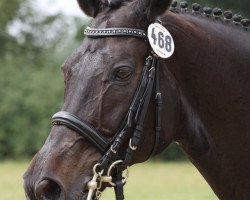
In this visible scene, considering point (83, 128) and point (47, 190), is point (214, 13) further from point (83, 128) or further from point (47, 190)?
point (47, 190)

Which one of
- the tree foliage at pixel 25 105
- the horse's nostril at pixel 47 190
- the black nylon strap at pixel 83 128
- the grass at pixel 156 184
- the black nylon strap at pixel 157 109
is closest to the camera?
the horse's nostril at pixel 47 190

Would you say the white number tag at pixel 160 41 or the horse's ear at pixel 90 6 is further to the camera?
the horse's ear at pixel 90 6

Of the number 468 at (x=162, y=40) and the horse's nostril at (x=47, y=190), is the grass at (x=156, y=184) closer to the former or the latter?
the number 468 at (x=162, y=40)

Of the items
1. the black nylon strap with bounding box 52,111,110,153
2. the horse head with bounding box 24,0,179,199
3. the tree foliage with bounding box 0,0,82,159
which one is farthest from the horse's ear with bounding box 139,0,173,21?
the tree foliage with bounding box 0,0,82,159

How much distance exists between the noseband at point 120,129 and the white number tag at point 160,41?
0.05 m

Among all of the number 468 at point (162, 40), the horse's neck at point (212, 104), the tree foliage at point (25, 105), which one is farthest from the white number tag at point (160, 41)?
the tree foliage at point (25, 105)

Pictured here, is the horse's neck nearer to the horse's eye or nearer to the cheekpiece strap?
the cheekpiece strap

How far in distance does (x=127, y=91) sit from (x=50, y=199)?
81cm

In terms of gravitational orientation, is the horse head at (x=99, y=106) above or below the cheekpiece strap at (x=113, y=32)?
below

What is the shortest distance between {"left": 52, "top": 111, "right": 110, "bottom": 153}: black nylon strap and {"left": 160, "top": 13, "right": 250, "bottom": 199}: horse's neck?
0.72 m

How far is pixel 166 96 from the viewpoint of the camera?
4.00 metres

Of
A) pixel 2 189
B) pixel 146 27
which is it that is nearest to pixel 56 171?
pixel 146 27

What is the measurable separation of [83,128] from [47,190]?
16.6 inches

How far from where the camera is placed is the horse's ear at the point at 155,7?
395 cm
